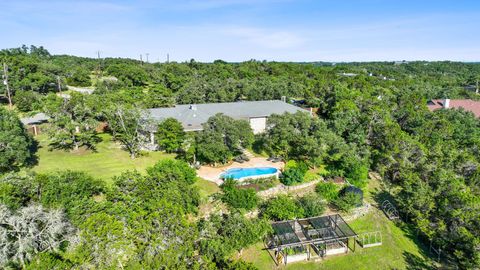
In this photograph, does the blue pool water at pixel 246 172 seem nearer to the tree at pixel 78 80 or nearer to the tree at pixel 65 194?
the tree at pixel 65 194

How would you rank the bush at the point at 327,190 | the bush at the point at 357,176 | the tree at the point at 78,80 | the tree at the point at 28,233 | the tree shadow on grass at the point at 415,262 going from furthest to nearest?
1. the tree at the point at 78,80
2. the bush at the point at 357,176
3. the bush at the point at 327,190
4. the tree shadow on grass at the point at 415,262
5. the tree at the point at 28,233

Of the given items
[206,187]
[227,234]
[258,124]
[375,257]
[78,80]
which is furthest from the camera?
[78,80]

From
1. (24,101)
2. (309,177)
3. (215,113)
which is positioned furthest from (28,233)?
(24,101)


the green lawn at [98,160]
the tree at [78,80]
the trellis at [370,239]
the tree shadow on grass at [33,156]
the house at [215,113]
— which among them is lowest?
the trellis at [370,239]

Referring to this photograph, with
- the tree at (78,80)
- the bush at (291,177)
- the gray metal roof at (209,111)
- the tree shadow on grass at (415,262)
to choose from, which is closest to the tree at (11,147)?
the gray metal roof at (209,111)

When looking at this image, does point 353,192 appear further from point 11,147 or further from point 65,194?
point 11,147

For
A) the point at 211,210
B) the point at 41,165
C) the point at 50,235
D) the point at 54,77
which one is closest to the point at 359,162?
the point at 211,210
